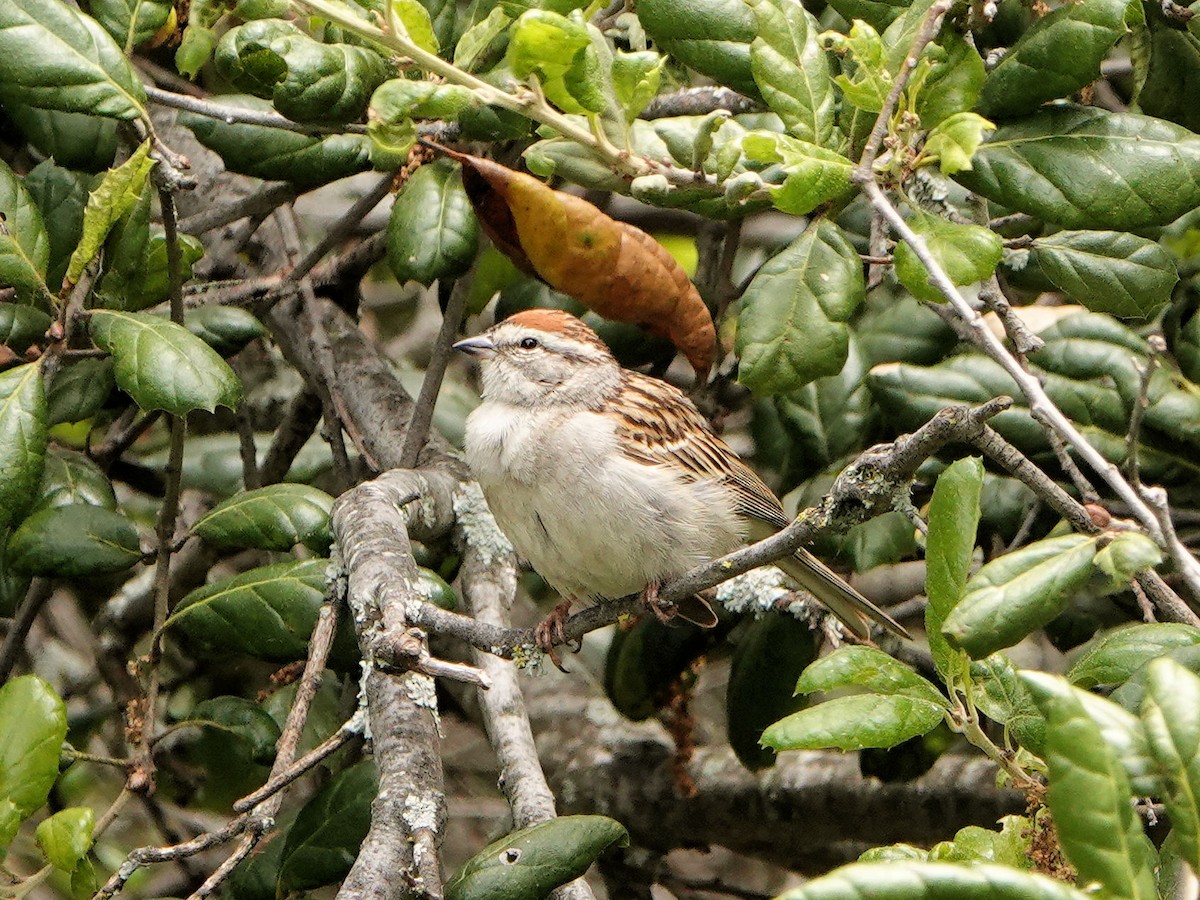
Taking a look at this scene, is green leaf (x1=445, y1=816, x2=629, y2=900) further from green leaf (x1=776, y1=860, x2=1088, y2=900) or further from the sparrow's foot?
green leaf (x1=776, y1=860, x2=1088, y2=900)

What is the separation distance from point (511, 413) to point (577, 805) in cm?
147

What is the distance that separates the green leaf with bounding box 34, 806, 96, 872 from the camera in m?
2.51

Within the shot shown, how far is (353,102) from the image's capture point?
9.05 ft

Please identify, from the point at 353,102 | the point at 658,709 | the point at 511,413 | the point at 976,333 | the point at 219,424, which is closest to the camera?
the point at 976,333

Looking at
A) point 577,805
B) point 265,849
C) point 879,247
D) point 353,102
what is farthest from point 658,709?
point 353,102

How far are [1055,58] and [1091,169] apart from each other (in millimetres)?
207

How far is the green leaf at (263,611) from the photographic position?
114 inches

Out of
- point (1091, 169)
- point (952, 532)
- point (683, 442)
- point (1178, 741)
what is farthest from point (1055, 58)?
point (1178, 741)

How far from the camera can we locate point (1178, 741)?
1.58 m

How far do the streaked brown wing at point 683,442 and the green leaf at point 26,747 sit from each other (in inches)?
54.4

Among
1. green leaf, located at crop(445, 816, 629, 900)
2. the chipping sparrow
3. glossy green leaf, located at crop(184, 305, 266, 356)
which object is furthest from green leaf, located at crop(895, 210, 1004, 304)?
glossy green leaf, located at crop(184, 305, 266, 356)

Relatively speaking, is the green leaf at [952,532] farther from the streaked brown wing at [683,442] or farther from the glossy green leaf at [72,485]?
the glossy green leaf at [72,485]

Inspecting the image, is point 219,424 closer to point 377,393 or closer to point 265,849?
point 377,393

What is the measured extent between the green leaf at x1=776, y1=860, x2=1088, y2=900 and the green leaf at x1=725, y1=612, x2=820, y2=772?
6.09 ft
